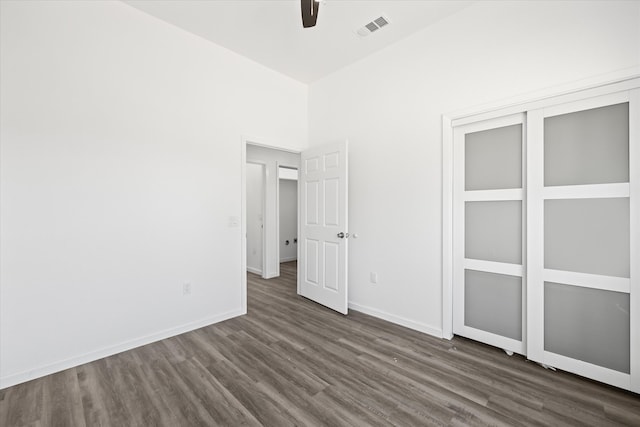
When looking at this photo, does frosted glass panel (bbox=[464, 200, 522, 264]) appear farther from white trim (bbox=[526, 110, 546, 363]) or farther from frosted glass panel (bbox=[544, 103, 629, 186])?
frosted glass panel (bbox=[544, 103, 629, 186])

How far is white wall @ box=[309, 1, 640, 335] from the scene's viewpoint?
2.03 meters

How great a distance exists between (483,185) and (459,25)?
4.95ft

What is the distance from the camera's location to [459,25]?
261 centimetres

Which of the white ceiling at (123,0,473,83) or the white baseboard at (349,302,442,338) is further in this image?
the white baseboard at (349,302,442,338)

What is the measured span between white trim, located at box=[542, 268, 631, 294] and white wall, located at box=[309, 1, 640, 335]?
2.79 ft

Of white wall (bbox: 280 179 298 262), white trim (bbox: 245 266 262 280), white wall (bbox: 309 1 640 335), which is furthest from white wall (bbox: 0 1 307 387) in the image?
white wall (bbox: 280 179 298 262)

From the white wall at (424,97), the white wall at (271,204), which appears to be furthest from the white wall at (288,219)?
the white wall at (424,97)

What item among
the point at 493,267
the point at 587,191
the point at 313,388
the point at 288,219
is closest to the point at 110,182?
the point at 313,388

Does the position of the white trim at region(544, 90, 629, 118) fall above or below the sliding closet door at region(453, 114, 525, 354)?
above

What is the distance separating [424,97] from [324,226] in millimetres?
1852

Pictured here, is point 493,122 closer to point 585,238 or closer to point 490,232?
point 490,232

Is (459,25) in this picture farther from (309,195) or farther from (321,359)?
(321,359)

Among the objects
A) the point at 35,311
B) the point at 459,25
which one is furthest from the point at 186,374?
the point at 459,25

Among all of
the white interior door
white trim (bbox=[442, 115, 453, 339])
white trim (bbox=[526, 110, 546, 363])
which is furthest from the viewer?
the white interior door
